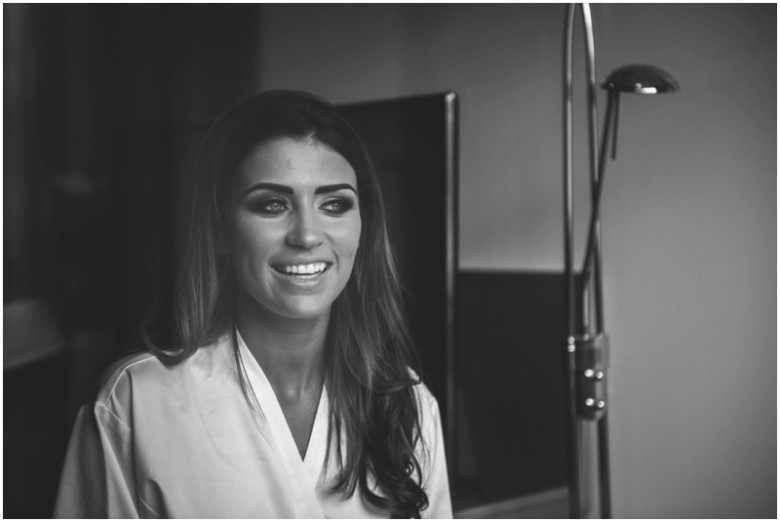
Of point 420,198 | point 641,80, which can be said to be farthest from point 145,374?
point 641,80

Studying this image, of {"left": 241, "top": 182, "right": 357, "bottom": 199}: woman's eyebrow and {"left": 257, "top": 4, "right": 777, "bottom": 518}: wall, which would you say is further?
{"left": 257, "top": 4, "right": 777, "bottom": 518}: wall

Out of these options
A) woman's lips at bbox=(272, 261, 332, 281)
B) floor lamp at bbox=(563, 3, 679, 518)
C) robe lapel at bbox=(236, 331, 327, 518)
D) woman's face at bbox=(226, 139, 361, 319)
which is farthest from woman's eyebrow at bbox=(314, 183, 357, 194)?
floor lamp at bbox=(563, 3, 679, 518)

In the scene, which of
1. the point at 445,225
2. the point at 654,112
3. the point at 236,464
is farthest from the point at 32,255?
the point at 654,112

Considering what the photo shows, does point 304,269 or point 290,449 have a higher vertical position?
point 304,269

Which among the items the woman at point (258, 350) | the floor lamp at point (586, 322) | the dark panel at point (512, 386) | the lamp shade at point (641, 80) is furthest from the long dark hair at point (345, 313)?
the lamp shade at point (641, 80)

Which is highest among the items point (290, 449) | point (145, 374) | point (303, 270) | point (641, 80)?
point (641, 80)

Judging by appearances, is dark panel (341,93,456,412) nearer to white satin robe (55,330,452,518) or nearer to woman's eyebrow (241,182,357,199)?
woman's eyebrow (241,182,357,199)

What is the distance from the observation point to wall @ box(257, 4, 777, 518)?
48.9 inches

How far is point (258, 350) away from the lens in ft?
3.74

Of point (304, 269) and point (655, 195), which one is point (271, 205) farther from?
point (655, 195)

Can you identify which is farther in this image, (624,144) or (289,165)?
(624,144)

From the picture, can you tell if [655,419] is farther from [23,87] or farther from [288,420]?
[23,87]

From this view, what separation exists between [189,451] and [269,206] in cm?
39

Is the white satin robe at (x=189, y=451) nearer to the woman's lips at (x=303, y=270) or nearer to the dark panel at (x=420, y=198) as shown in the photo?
the woman's lips at (x=303, y=270)
